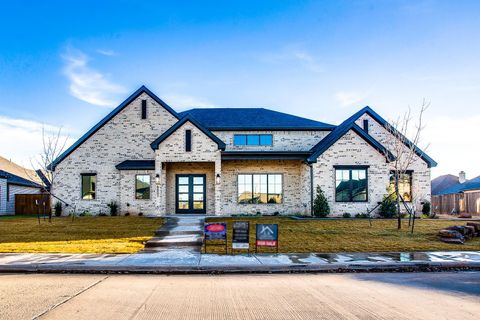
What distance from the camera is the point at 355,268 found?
10.9m

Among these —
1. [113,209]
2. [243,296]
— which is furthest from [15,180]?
[243,296]

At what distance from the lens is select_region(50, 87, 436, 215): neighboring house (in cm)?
2283

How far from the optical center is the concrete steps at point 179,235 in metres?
15.0

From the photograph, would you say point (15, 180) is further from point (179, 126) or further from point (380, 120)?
point (380, 120)

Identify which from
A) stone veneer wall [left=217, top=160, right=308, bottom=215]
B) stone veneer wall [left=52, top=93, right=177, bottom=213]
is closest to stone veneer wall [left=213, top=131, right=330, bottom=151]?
stone veneer wall [left=217, top=160, right=308, bottom=215]

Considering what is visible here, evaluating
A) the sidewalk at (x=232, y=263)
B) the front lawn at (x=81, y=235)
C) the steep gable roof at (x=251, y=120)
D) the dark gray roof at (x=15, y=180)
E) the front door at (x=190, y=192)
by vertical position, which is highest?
the steep gable roof at (x=251, y=120)

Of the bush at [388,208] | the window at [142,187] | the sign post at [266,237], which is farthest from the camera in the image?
the window at [142,187]

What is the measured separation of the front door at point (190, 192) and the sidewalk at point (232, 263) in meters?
11.8

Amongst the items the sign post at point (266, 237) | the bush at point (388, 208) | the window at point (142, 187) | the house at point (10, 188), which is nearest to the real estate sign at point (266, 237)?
the sign post at point (266, 237)

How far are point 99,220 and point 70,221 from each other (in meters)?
1.64

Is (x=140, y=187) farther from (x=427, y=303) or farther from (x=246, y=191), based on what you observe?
(x=427, y=303)

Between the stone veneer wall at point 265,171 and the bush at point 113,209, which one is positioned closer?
the bush at point 113,209

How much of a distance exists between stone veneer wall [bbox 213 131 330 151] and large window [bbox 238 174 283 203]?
2.66m

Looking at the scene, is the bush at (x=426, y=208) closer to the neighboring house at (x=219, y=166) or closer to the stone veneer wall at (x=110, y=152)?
the neighboring house at (x=219, y=166)
